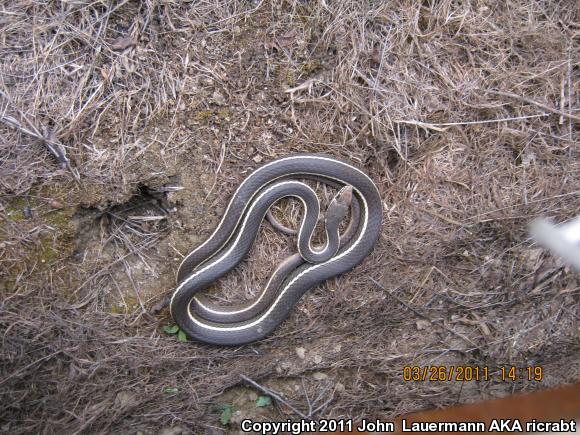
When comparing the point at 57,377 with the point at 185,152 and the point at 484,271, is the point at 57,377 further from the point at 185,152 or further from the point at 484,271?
the point at 484,271

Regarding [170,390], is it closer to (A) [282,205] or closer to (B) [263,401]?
(B) [263,401]

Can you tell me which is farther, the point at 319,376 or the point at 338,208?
the point at 319,376

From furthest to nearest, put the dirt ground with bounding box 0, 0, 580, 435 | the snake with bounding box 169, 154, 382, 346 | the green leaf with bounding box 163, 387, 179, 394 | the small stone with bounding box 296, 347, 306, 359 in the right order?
1. the small stone with bounding box 296, 347, 306, 359
2. the green leaf with bounding box 163, 387, 179, 394
3. the snake with bounding box 169, 154, 382, 346
4. the dirt ground with bounding box 0, 0, 580, 435

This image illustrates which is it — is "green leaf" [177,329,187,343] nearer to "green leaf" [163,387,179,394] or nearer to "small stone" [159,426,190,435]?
"green leaf" [163,387,179,394]

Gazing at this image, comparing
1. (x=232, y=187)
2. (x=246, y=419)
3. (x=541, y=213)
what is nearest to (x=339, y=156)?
(x=232, y=187)

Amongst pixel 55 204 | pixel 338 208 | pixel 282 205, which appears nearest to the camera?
pixel 55 204

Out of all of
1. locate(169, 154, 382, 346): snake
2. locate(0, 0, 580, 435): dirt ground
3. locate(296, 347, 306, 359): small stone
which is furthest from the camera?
locate(296, 347, 306, 359): small stone

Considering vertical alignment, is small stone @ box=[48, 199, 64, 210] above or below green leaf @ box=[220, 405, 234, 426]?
above

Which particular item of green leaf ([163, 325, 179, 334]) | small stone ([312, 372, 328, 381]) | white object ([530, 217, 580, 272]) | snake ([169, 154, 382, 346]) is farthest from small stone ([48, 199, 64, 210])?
→ white object ([530, 217, 580, 272])

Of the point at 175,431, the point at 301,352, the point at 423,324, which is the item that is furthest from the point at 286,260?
the point at 175,431
